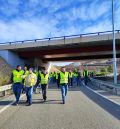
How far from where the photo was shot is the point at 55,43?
41.7 metres

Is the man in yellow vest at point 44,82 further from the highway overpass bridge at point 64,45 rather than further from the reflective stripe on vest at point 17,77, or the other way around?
the highway overpass bridge at point 64,45

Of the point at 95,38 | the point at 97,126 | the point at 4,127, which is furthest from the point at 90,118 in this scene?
the point at 95,38

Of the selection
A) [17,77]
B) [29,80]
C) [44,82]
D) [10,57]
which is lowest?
[44,82]

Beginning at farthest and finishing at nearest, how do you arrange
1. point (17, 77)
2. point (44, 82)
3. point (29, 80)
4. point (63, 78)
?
point (44, 82) → point (63, 78) → point (17, 77) → point (29, 80)

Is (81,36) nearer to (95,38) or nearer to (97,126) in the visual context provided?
(95,38)

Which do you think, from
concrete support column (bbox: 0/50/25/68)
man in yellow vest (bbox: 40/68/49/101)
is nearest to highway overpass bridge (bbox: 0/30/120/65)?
concrete support column (bbox: 0/50/25/68)

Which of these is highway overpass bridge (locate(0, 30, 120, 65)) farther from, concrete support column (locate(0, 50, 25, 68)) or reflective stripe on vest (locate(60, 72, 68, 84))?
reflective stripe on vest (locate(60, 72, 68, 84))

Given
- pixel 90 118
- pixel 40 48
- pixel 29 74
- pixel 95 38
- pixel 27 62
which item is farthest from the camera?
pixel 27 62

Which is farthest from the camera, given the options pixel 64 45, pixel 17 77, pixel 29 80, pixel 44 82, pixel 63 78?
pixel 64 45

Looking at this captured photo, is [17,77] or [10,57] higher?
[10,57]

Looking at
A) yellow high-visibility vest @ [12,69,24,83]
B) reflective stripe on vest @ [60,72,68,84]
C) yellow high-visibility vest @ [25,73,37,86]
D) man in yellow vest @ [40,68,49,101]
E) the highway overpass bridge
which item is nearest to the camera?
yellow high-visibility vest @ [25,73,37,86]

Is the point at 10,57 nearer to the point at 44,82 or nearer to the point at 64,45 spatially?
the point at 64,45

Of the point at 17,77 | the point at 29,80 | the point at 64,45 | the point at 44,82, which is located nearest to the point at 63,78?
the point at 44,82

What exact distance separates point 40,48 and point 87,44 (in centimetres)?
781
